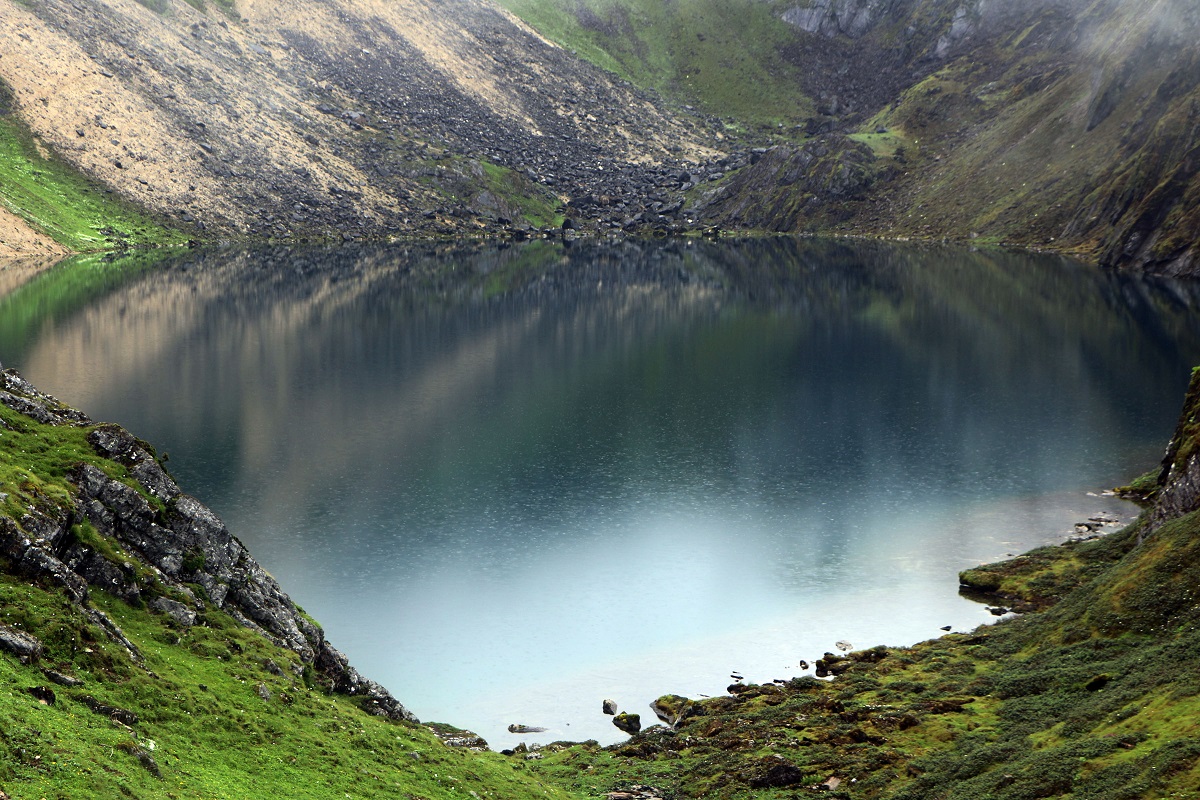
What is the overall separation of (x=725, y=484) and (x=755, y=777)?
46.3 meters

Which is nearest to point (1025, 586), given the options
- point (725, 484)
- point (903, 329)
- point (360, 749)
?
point (725, 484)

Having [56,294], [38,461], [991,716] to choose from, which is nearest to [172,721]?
[38,461]

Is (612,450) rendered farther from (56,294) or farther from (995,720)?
(56,294)

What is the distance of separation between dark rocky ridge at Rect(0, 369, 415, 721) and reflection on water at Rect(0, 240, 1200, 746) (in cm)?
1183

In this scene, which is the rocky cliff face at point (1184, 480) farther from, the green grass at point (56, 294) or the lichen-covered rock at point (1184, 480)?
the green grass at point (56, 294)

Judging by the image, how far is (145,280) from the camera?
176 meters

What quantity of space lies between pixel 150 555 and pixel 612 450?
58.1 metres

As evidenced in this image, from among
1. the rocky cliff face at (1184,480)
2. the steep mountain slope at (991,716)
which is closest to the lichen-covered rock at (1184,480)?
the rocky cliff face at (1184,480)

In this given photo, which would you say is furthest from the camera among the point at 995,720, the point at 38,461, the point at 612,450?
the point at 612,450

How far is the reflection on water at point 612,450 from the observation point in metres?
56.7

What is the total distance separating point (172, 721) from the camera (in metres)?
27.5

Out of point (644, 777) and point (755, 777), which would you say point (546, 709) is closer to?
point (644, 777)

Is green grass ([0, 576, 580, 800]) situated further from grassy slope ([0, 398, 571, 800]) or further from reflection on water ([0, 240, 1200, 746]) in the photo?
reflection on water ([0, 240, 1200, 746])

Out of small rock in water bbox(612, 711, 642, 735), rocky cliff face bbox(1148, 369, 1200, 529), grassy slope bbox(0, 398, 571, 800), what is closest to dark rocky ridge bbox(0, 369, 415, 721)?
grassy slope bbox(0, 398, 571, 800)
